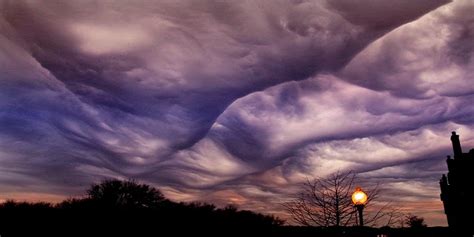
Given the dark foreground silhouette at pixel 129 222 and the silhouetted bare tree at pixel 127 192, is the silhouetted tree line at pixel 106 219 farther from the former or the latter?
the silhouetted bare tree at pixel 127 192

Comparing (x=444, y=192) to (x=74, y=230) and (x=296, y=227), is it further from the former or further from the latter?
(x=74, y=230)

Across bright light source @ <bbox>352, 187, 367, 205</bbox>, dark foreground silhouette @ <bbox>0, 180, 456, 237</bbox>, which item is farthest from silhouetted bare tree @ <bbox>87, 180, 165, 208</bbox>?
bright light source @ <bbox>352, 187, 367, 205</bbox>

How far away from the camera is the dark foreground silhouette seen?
50.1 feet

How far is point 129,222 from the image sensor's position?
657 inches

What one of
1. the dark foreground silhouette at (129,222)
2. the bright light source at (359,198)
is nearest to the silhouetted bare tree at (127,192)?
the dark foreground silhouette at (129,222)

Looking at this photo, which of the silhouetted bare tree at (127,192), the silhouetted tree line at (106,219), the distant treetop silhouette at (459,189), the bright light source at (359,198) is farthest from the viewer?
the silhouetted bare tree at (127,192)

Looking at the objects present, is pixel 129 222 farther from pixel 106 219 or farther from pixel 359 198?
pixel 359 198

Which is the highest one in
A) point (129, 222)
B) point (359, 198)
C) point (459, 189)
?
point (459, 189)

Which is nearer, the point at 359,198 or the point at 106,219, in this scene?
the point at 359,198

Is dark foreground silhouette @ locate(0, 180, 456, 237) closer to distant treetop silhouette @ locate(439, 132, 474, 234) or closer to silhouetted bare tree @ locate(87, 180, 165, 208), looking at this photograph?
distant treetop silhouette @ locate(439, 132, 474, 234)

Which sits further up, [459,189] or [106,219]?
[459,189]

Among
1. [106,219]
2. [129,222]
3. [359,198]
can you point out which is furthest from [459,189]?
[106,219]

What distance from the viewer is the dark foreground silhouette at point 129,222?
601 inches

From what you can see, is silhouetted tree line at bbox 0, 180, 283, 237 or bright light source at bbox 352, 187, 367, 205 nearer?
bright light source at bbox 352, 187, 367, 205
